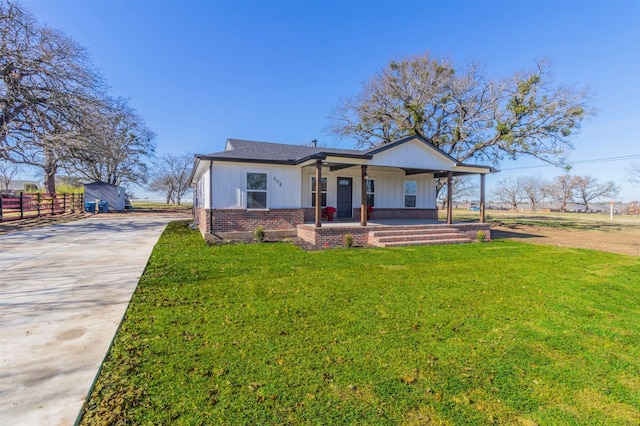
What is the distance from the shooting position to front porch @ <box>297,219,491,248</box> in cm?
987

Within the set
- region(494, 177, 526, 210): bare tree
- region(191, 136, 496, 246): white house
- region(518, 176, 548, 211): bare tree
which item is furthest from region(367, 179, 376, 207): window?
region(494, 177, 526, 210): bare tree

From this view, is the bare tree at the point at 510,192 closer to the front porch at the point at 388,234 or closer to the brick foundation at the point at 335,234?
the front porch at the point at 388,234

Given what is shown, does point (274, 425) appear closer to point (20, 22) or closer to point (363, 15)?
point (363, 15)

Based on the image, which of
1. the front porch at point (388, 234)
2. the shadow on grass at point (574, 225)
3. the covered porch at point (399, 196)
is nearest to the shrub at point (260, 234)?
the front porch at point (388, 234)

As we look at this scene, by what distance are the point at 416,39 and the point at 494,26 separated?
20.8 feet

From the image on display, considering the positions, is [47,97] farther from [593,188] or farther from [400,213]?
[593,188]

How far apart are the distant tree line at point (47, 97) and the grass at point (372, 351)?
15.0 meters

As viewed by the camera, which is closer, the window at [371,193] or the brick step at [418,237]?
the brick step at [418,237]

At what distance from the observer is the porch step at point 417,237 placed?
10195 millimetres

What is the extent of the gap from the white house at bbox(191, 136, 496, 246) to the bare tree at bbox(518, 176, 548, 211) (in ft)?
189

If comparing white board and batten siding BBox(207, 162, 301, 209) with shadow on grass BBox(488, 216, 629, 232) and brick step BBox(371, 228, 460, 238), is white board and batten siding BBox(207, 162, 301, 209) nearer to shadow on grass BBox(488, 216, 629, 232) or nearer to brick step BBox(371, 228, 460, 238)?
brick step BBox(371, 228, 460, 238)

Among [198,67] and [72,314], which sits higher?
[198,67]

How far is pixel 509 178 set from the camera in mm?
61688

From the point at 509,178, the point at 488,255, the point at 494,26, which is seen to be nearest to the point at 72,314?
the point at 488,255
